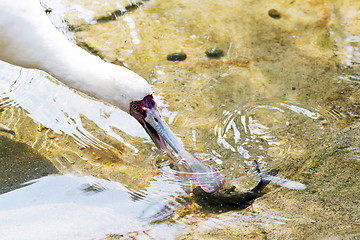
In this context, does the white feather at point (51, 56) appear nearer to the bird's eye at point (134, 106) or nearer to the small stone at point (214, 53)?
the bird's eye at point (134, 106)

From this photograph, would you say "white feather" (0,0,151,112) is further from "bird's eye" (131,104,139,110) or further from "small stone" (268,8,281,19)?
"small stone" (268,8,281,19)

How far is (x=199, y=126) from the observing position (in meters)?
3.67

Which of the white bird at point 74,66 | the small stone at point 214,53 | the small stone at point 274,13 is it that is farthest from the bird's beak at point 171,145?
the small stone at point 274,13

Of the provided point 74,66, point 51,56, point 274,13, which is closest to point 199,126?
point 74,66

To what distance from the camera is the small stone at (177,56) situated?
425 cm

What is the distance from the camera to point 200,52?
4312 mm

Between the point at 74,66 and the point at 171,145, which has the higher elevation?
the point at 74,66

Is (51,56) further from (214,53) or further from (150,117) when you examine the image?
(214,53)

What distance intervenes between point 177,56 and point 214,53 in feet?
1.13

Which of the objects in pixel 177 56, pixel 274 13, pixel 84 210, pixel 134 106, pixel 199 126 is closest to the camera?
pixel 84 210

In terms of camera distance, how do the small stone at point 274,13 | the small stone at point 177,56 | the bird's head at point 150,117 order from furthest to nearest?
1. the small stone at point 274,13
2. the small stone at point 177,56
3. the bird's head at point 150,117

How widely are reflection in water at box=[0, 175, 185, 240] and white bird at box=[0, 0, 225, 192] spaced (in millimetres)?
276

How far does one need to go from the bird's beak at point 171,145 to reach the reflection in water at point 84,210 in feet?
0.64

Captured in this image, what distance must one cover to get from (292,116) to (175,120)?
0.93 m
